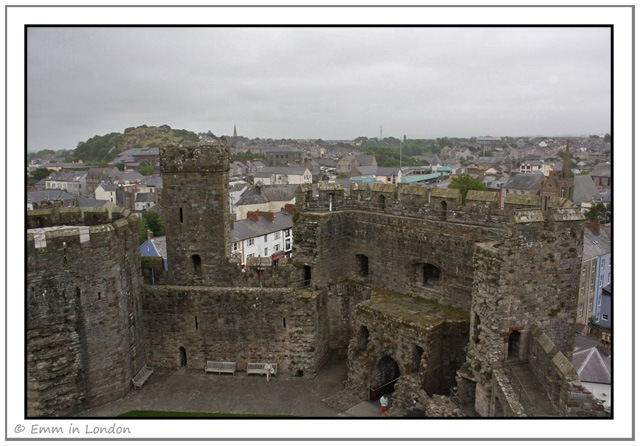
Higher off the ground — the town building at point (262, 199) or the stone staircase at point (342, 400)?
the town building at point (262, 199)

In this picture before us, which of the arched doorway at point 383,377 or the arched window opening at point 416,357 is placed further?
the arched doorway at point 383,377

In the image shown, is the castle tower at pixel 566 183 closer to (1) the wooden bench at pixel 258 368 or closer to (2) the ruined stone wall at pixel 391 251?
(2) the ruined stone wall at pixel 391 251

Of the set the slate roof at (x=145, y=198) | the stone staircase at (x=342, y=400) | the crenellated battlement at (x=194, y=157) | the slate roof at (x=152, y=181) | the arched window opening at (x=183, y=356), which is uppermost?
the slate roof at (x=152, y=181)

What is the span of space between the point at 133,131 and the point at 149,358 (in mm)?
101468

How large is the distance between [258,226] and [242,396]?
23020mm

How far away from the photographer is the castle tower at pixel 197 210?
49.1 feet

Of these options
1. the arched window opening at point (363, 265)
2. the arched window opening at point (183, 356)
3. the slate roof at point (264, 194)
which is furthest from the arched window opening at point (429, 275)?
the slate roof at point (264, 194)


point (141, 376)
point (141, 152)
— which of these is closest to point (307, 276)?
point (141, 376)

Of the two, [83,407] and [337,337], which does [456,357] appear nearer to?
[337,337]

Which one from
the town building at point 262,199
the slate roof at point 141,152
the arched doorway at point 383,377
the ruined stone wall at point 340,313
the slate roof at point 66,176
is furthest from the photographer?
the slate roof at point 141,152

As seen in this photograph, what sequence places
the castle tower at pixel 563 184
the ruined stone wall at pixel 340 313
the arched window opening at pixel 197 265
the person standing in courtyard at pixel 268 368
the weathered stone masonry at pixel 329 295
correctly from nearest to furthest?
1. the weathered stone masonry at pixel 329 295
2. the person standing in courtyard at pixel 268 368
3. the arched window opening at pixel 197 265
4. the ruined stone wall at pixel 340 313
5. the castle tower at pixel 563 184

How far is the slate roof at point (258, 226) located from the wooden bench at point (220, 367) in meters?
17.4
